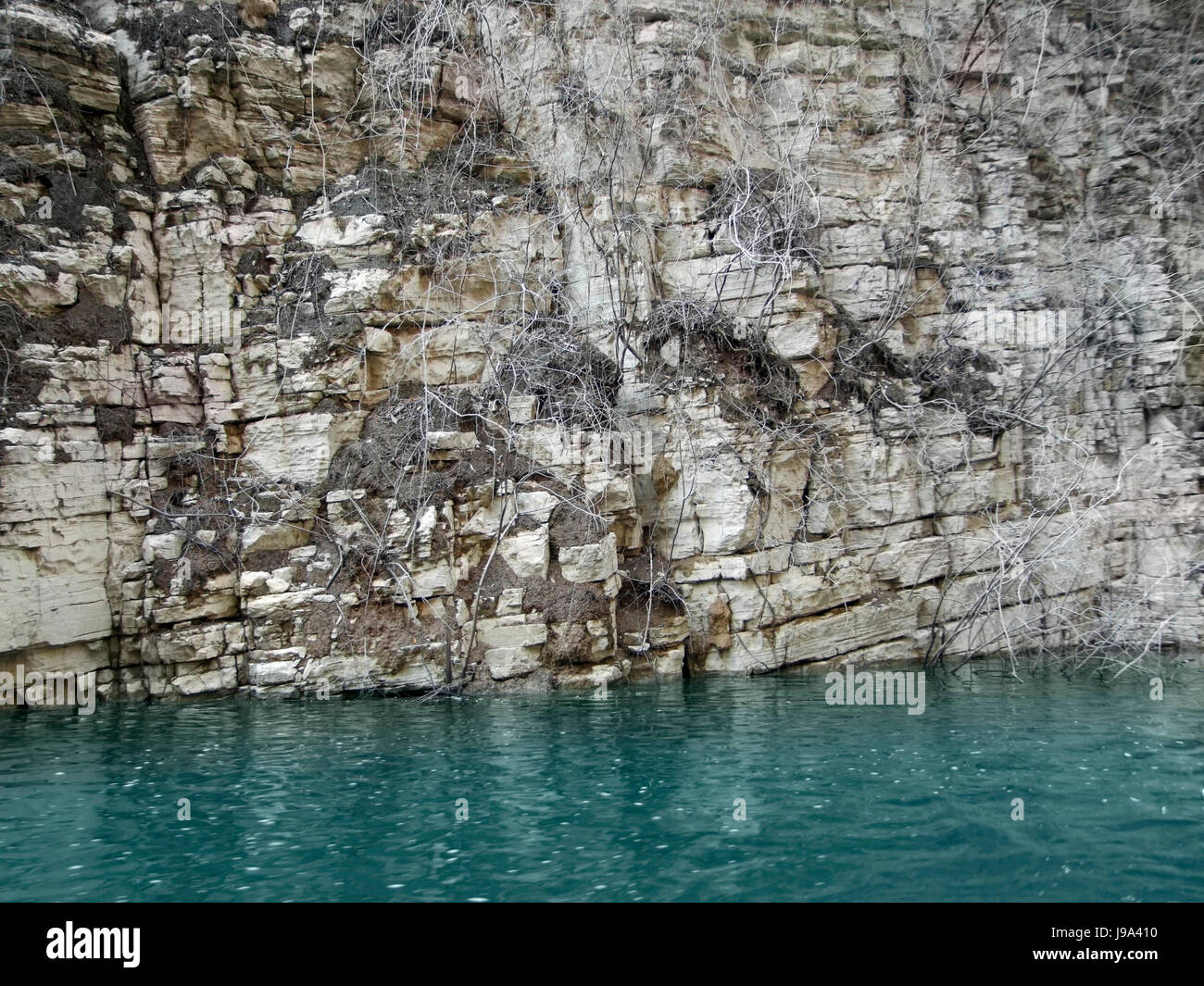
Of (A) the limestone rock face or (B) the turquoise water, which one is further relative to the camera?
(A) the limestone rock face

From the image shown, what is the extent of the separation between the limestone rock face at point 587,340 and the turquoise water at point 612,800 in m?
1.29

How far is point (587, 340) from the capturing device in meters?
9.89

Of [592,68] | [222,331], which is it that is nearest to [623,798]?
[222,331]

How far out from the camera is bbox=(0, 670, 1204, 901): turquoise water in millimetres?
4578

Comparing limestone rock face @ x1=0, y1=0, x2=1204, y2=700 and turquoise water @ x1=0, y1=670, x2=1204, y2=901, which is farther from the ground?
limestone rock face @ x1=0, y1=0, x2=1204, y2=700

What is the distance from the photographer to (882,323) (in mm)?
10445

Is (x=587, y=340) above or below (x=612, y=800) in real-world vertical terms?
above

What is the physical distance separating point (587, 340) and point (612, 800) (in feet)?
17.9

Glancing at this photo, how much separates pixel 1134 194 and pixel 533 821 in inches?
394

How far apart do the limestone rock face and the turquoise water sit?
1.29 metres

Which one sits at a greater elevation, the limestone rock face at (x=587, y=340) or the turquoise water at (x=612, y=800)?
the limestone rock face at (x=587, y=340)

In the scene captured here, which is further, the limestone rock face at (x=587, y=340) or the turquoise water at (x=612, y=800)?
the limestone rock face at (x=587, y=340)

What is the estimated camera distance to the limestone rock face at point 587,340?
8.60 m

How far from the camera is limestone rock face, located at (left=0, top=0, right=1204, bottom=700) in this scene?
8.60m
